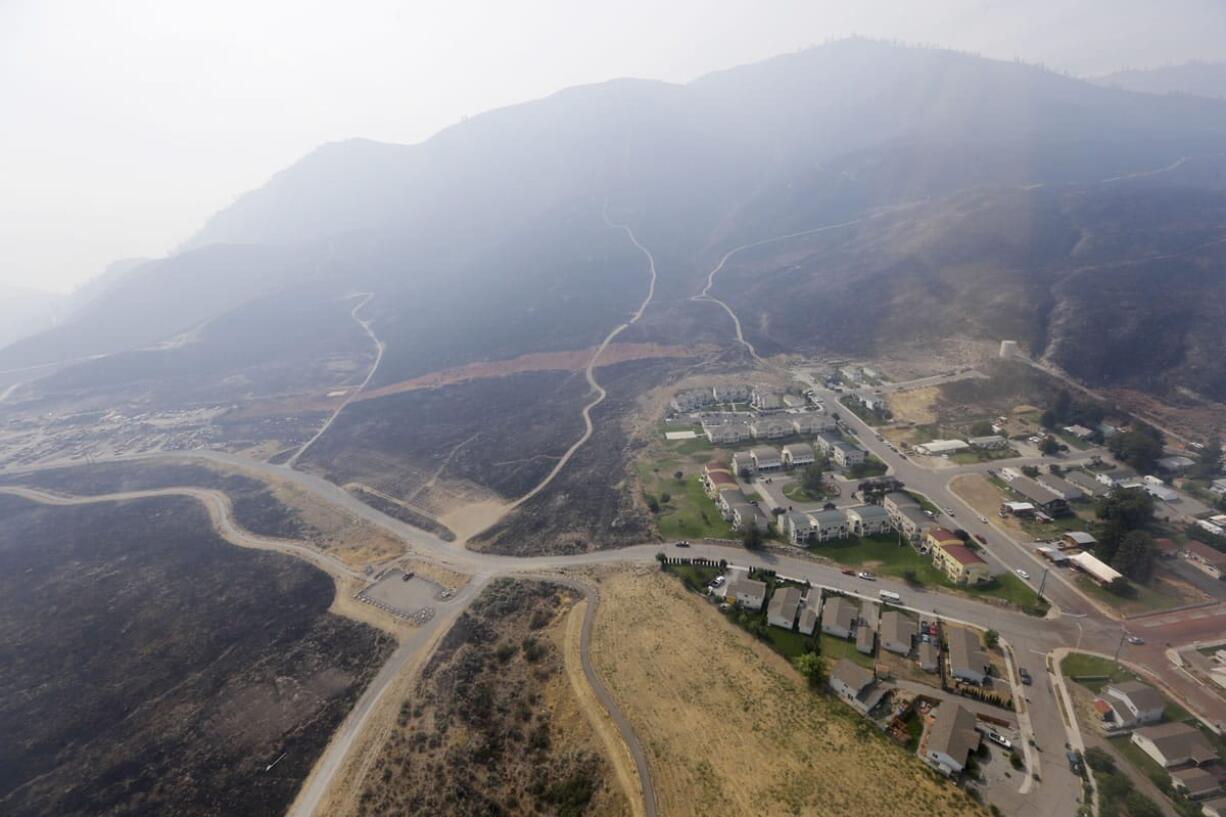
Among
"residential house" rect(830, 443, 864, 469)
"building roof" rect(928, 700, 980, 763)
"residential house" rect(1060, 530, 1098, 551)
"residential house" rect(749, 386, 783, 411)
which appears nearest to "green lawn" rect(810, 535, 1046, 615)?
"residential house" rect(1060, 530, 1098, 551)

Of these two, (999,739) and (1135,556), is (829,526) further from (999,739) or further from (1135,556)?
(1135,556)

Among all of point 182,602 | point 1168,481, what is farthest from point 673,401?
point 182,602

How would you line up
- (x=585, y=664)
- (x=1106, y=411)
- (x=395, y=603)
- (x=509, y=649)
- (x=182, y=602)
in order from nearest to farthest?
(x=585, y=664) < (x=509, y=649) < (x=395, y=603) < (x=182, y=602) < (x=1106, y=411)

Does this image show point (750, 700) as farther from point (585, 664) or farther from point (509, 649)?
point (509, 649)

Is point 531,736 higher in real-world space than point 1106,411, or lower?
higher

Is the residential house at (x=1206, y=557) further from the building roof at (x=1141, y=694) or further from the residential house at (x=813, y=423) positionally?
the residential house at (x=813, y=423)

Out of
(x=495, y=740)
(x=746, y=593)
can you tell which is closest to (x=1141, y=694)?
(x=746, y=593)

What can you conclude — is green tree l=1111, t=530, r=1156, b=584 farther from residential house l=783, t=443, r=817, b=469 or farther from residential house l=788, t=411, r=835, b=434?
residential house l=788, t=411, r=835, b=434
